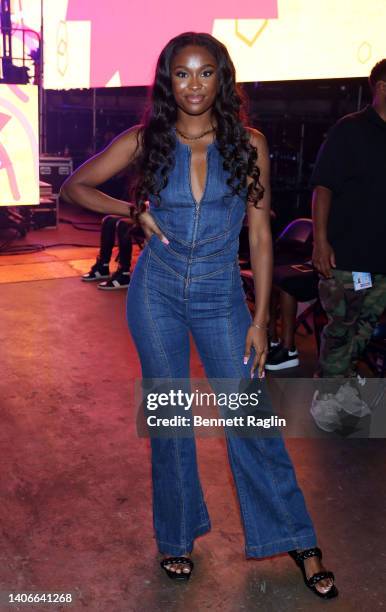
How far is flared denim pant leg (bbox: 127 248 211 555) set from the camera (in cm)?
222

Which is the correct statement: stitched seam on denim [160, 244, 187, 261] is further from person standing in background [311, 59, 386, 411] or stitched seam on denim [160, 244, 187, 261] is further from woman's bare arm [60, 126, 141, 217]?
person standing in background [311, 59, 386, 411]

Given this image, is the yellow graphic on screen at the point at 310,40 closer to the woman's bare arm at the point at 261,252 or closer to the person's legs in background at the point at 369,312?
the person's legs in background at the point at 369,312

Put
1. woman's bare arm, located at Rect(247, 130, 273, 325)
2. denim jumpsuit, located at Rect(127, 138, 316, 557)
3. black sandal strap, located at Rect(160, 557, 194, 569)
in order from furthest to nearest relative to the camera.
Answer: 1. black sandal strap, located at Rect(160, 557, 194, 569)
2. woman's bare arm, located at Rect(247, 130, 273, 325)
3. denim jumpsuit, located at Rect(127, 138, 316, 557)

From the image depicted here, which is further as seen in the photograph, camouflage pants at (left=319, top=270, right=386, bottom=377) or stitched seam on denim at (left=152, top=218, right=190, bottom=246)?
camouflage pants at (left=319, top=270, right=386, bottom=377)

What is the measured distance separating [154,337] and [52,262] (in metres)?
6.12

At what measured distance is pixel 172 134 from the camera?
2154 mm

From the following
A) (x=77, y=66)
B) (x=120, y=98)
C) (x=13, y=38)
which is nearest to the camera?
(x=77, y=66)

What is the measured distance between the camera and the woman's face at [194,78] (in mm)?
2053

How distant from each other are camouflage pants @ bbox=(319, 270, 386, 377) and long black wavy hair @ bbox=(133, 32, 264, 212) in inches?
59.3

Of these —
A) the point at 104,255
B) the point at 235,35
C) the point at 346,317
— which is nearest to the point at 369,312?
the point at 346,317

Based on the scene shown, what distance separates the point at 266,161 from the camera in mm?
2244

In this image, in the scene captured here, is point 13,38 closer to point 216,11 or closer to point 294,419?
point 216,11

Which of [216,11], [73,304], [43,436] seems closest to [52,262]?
[73,304]

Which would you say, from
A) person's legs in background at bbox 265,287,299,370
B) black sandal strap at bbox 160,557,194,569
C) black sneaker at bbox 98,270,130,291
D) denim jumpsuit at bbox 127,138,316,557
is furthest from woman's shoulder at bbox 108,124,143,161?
black sneaker at bbox 98,270,130,291
